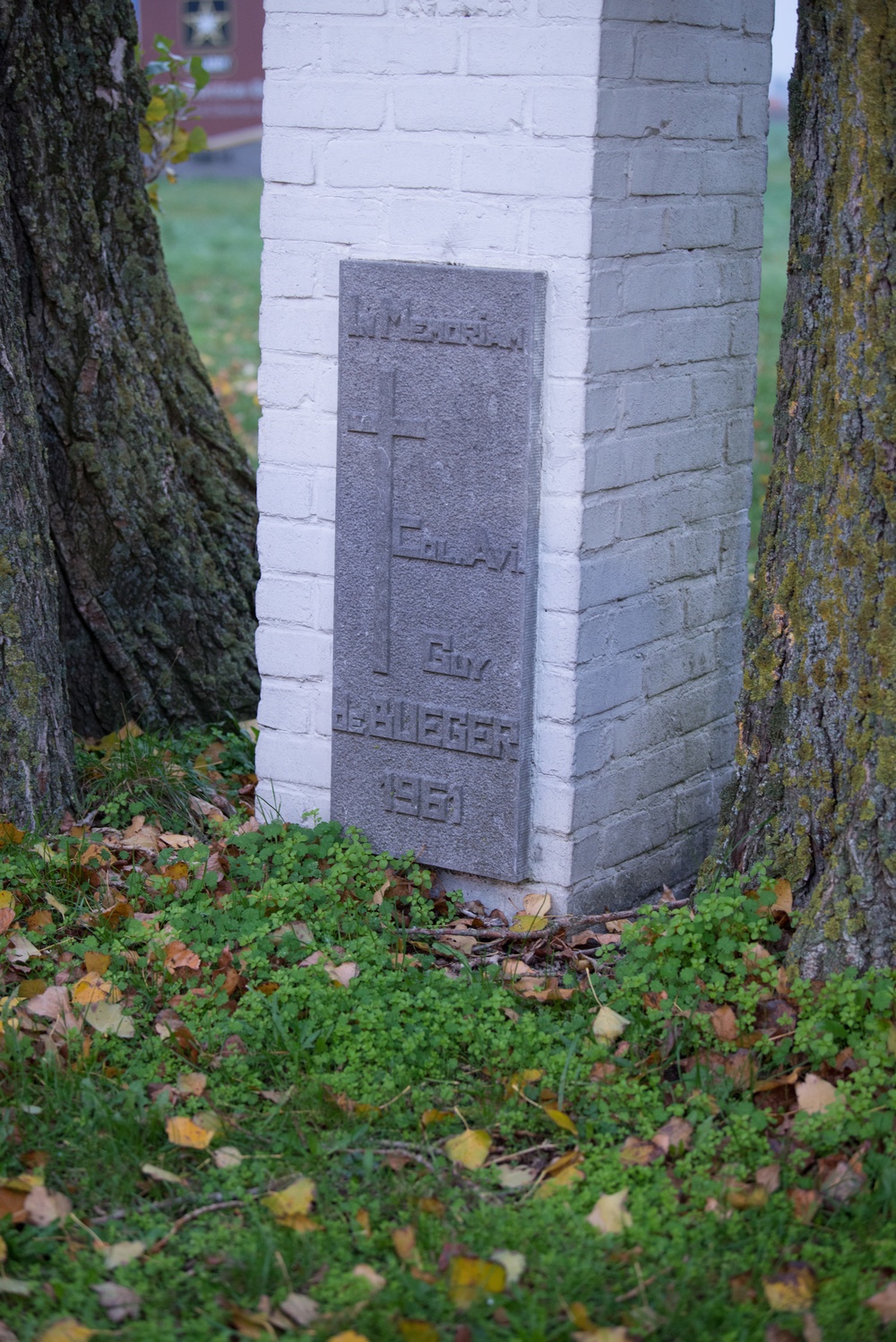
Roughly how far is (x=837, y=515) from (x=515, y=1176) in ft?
4.63

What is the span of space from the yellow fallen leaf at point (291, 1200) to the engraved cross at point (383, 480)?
1.35m

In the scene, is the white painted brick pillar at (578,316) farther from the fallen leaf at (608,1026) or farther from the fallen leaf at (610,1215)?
the fallen leaf at (610,1215)

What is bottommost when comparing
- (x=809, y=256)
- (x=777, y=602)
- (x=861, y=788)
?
(x=861, y=788)

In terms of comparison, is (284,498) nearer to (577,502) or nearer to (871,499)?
(577,502)

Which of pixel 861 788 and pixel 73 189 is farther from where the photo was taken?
pixel 73 189

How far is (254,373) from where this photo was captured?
10.3m

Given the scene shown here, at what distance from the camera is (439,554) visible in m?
3.36

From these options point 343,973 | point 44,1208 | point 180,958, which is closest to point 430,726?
point 343,973

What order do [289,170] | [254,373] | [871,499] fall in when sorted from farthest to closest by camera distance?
[254,373]
[289,170]
[871,499]

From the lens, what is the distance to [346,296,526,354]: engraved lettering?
3168mm

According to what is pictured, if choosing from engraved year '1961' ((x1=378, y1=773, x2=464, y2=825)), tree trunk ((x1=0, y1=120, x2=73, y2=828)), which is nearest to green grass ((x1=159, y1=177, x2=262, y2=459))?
tree trunk ((x1=0, y1=120, x2=73, y2=828))

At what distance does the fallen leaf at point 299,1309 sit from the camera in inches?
87.1

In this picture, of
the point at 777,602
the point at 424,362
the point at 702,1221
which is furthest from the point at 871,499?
the point at 702,1221

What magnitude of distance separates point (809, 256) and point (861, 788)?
108 centimetres
